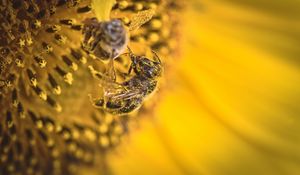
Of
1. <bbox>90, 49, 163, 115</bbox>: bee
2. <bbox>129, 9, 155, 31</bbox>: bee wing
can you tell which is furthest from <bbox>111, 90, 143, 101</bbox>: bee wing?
<bbox>129, 9, 155, 31</bbox>: bee wing

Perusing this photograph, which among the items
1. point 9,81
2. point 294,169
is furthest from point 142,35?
point 294,169

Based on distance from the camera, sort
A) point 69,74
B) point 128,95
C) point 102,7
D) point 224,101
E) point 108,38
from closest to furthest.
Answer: point 108,38
point 128,95
point 102,7
point 69,74
point 224,101

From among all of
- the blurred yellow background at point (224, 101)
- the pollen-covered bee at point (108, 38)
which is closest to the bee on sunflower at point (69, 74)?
the pollen-covered bee at point (108, 38)

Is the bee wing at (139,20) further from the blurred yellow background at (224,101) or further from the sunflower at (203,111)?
the blurred yellow background at (224,101)

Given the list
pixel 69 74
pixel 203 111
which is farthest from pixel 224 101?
pixel 69 74

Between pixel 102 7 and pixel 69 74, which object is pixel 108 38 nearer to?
pixel 102 7

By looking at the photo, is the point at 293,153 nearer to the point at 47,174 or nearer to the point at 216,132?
the point at 216,132
